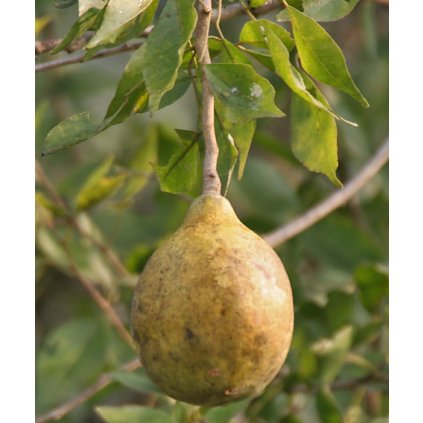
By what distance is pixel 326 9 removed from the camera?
0.85 meters

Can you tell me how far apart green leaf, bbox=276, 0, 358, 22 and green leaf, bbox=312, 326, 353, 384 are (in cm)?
62

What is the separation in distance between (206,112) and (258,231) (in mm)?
1048

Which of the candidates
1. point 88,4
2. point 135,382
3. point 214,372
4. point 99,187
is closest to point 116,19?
point 88,4

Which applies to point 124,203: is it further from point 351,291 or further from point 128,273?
point 351,291

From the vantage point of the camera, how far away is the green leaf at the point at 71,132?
766mm

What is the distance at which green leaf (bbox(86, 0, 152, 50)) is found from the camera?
28.5 inches

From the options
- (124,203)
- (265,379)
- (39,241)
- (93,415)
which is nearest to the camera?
(265,379)

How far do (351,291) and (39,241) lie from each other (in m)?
0.48

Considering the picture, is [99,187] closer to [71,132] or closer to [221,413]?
[221,413]

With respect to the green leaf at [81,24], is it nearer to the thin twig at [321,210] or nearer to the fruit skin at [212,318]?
the fruit skin at [212,318]

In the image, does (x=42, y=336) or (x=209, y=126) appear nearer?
(x=209, y=126)

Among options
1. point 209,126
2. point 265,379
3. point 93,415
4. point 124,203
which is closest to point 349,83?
point 209,126

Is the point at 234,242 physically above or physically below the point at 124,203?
above

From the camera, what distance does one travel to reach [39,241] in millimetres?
1671
